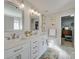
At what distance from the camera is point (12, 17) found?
274 cm

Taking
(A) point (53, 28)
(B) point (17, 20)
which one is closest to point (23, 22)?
(B) point (17, 20)

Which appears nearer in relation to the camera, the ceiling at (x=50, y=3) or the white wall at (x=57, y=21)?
the ceiling at (x=50, y=3)

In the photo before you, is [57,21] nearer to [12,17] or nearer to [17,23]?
[17,23]

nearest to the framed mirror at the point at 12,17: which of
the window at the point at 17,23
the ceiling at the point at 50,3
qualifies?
the window at the point at 17,23

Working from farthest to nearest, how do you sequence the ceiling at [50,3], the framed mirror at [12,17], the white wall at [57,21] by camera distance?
the white wall at [57,21]
the ceiling at [50,3]
the framed mirror at [12,17]

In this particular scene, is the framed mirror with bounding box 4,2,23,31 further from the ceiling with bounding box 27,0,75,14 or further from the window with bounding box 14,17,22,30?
the ceiling with bounding box 27,0,75,14

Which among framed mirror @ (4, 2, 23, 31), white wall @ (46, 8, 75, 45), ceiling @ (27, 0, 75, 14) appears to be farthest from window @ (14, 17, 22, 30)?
white wall @ (46, 8, 75, 45)

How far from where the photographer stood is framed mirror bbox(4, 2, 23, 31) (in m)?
2.46

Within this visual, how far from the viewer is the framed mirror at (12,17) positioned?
2458 mm

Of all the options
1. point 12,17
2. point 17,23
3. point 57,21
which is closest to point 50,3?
point 17,23

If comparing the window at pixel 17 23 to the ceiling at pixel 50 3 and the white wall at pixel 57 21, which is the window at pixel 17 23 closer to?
the ceiling at pixel 50 3
